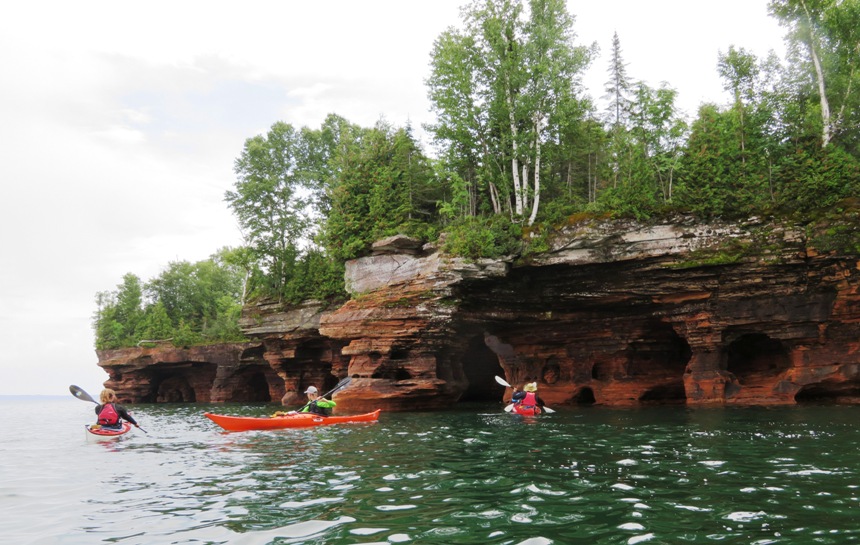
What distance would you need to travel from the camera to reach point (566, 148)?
30.2 metres

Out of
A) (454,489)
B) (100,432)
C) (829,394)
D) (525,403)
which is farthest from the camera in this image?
(829,394)

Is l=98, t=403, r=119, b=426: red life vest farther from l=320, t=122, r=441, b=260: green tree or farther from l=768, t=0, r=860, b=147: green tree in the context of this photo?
l=768, t=0, r=860, b=147: green tree

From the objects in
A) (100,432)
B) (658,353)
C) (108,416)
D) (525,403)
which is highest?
(108,416)

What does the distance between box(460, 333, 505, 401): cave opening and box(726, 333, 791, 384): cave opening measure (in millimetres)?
14674

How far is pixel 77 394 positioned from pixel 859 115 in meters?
36.5

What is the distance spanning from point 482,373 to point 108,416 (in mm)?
26406

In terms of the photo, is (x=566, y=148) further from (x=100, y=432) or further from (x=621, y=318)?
(x=100, y=432)

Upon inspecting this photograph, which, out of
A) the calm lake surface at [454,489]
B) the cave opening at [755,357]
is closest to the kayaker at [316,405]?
the calm lake surface at [454,489]

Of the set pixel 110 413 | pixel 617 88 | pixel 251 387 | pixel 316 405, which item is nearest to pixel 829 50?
pixel 617 88

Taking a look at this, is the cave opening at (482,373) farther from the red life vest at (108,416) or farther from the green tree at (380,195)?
the red life vest at (108,416)

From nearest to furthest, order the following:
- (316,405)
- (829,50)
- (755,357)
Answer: (316,405) < (829,50) < (755,357)

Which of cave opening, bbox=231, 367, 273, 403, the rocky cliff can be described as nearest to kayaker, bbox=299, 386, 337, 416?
the rocky cliff

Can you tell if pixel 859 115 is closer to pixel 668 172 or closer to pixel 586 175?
pixel 668 172

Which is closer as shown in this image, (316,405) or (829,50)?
(316,405)
